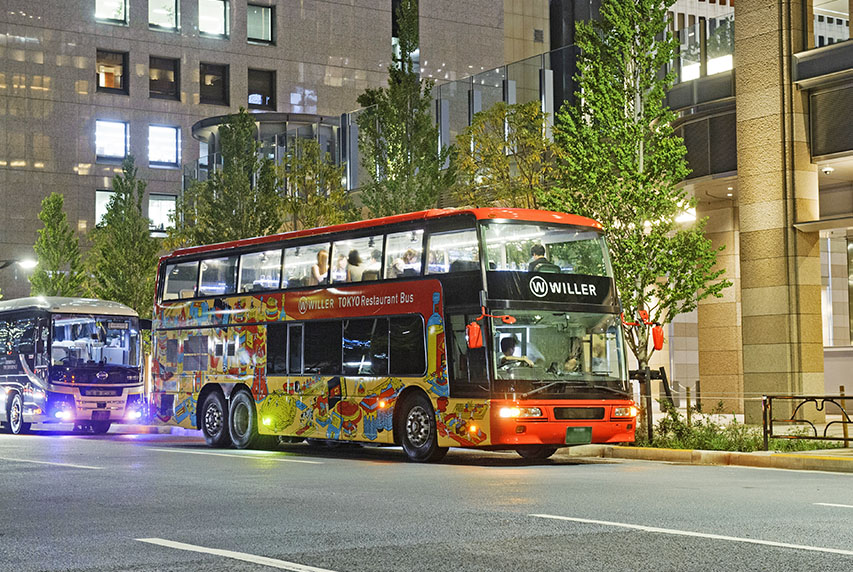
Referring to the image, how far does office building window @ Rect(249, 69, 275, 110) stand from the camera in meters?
70.5

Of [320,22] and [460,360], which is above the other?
[320,22]

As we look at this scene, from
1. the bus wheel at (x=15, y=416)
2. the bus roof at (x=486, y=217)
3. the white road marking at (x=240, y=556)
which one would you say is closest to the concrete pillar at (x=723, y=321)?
the bus roof at (x=486, y=217)

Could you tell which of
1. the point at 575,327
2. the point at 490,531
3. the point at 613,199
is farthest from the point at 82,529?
the point at 613,199

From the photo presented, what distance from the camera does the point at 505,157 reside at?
3466 centimetres

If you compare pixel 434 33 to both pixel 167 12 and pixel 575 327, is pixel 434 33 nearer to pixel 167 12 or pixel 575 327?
pixel 167 12

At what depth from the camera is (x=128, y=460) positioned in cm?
2022

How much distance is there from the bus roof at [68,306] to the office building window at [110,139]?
3344cm

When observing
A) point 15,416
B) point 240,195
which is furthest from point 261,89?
point 15,416

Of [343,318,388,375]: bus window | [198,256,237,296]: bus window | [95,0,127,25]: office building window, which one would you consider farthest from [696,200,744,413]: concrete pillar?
[95,0,127,25]: office building window

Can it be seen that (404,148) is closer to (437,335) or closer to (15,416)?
(15,416)

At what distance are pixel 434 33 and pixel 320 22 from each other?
6.52 meters

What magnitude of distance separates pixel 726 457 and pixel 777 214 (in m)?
9.91

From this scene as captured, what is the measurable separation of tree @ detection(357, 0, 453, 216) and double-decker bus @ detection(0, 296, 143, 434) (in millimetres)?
7443

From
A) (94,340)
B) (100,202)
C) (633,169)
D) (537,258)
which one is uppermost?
(100,202)
